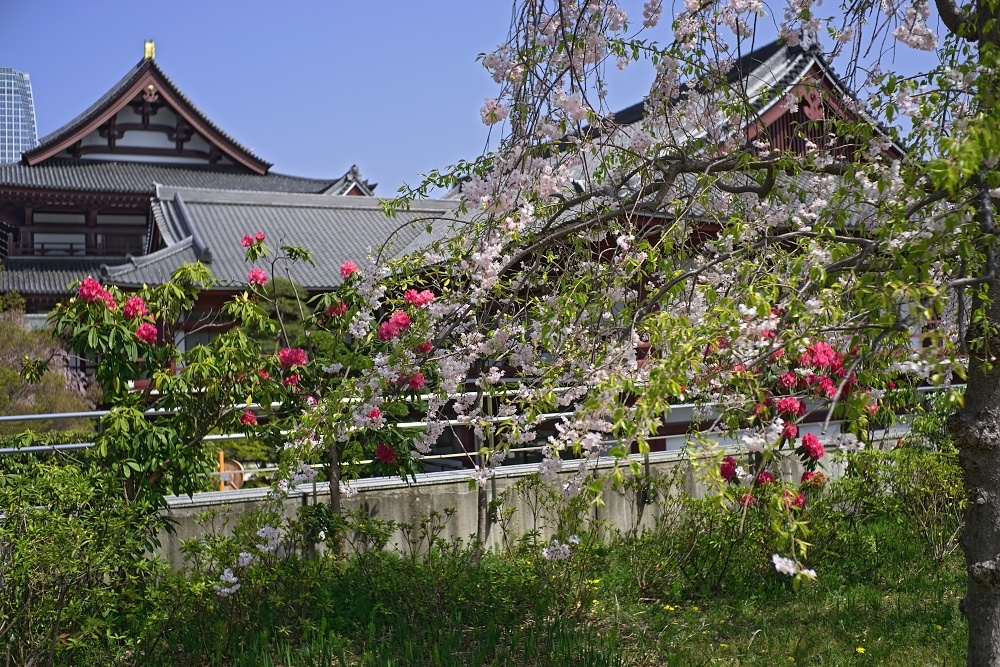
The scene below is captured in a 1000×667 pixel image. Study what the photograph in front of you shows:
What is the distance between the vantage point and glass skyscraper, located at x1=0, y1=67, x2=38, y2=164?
116m

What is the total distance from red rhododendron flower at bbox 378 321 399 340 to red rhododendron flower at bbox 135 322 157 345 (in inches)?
50.6

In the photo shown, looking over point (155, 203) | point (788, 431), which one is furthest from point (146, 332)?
point (155, 203)

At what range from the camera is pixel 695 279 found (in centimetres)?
352

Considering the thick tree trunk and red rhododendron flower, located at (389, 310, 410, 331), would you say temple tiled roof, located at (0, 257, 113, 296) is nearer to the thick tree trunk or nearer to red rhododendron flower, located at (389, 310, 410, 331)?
red rhododendron flower, located at (389, 310, 410, 331)

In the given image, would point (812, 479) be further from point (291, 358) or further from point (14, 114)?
point (14, 114)

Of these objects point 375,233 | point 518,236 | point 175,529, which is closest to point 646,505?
point 175,529

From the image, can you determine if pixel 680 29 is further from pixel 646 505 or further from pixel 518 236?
pixel 646 505

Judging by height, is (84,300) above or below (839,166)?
below

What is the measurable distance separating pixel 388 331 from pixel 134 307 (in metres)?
1.44

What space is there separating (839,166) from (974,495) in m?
1.43

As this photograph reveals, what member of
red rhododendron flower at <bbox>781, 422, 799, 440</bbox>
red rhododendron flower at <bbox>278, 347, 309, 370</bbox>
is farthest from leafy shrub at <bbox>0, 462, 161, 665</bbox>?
red rhododendron flower at <bbox>781, 422, 799, 440</bbox>

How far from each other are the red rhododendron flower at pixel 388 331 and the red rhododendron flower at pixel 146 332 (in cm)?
129

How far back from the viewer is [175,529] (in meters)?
5.34

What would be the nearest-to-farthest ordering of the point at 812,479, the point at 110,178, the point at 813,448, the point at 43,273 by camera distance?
the point at 813,448 → the point at 812,479 → the point at 43,273 → the point at 110,178
